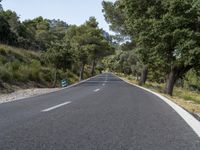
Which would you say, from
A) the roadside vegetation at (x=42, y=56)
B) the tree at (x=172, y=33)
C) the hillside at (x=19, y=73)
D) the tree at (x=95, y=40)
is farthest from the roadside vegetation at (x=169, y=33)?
the tree at (x=95, y=40)

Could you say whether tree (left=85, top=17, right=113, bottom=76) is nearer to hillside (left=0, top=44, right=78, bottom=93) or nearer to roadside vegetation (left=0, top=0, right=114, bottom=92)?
roadside vegetation (left=0, top=0, right=114, bottom=92)

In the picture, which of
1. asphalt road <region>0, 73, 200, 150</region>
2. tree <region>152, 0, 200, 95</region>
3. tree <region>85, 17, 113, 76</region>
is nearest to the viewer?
asphalt road <region>0, 73, 200, 150</region>

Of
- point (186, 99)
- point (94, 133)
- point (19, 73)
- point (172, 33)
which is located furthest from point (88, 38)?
point (94, 133)

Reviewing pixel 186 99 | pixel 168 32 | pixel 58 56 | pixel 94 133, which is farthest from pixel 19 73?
pixel 94 133

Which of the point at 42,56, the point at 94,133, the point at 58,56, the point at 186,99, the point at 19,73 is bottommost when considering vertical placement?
the point at 186,99

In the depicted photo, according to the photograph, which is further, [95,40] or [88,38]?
[95,40]

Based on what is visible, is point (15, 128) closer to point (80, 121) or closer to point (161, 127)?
point (80, 121)

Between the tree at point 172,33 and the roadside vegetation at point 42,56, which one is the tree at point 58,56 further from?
the tree at point 172,33

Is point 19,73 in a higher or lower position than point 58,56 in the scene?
lower

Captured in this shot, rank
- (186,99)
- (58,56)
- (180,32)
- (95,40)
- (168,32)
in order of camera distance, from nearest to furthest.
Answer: (180,32) < (168,32) < (186,99) < (58,56) < (95,40)

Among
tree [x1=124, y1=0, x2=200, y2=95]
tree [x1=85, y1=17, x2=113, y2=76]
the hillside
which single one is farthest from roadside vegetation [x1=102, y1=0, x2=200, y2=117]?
tree [x1=85, y1=17, x2=113, y2=76]

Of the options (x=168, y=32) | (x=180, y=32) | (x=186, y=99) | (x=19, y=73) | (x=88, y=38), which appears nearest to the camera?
(x=180, y=32)

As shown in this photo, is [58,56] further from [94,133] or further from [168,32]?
[94,133]

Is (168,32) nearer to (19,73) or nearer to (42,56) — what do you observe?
(19,73)
